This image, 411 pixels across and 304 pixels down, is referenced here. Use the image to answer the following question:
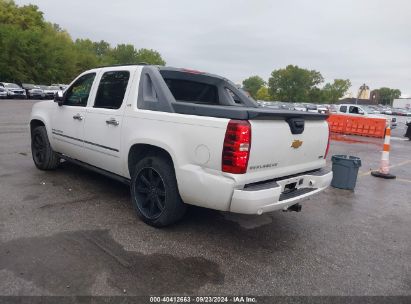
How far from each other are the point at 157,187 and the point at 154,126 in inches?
27.3

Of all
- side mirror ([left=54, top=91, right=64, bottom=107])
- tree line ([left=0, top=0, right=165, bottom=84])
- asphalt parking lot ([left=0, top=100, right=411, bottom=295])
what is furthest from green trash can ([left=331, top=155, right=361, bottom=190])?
tree line ([left=0, top=0, right=165, bottom=84])

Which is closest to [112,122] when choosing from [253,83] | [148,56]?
[148,56]

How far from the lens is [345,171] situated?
21.1 feet

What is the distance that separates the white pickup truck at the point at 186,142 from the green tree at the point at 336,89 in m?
129

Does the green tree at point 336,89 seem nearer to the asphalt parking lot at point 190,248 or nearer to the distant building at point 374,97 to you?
the distant building at point 374,97

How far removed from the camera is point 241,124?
3.17m

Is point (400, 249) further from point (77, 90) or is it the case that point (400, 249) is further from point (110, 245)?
point (77, 90)

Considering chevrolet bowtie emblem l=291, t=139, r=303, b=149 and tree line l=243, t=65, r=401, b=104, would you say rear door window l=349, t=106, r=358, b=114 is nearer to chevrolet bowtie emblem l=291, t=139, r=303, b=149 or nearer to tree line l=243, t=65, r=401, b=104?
chevrolet bowtie emblem l=291, t=139, r=303, b=149

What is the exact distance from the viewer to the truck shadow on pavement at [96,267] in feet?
9.36

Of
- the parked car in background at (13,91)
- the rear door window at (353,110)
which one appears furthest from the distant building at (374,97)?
the parked car in background at (13,91)

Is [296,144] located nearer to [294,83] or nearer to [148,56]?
[148,56]

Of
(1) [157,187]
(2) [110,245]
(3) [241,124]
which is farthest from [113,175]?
(3) [241,124]

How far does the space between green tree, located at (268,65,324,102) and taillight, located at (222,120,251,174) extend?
394ft

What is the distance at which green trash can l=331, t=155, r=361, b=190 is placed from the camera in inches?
249
